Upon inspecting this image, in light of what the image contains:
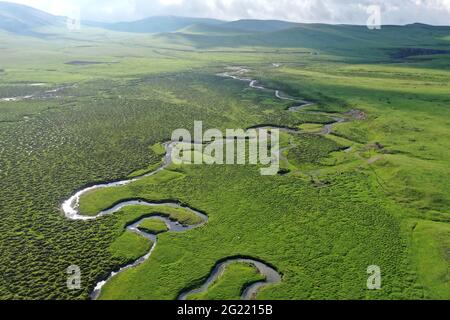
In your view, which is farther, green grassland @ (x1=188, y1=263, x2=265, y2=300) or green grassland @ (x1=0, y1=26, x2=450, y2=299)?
green grassland @ (x1=0, y1=26, x2=450, y2=299)

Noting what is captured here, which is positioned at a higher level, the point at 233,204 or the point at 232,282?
the point at 233,204

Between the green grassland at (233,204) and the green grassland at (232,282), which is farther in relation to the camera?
the green grassland at (233,204)

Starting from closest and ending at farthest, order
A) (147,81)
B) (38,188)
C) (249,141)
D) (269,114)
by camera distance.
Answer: (38,188) → (249,141) → (269,114) → (147,81)

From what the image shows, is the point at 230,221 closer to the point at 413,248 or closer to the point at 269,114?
the point at 413,248

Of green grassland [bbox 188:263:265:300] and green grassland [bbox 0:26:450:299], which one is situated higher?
green grassland [bbox 0:26:450:299]

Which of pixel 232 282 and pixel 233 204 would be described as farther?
pixel 233 204

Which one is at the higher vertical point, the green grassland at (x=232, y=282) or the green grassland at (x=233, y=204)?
the green grassland at (x=233, y=204)

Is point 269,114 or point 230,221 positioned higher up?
point 269,114
